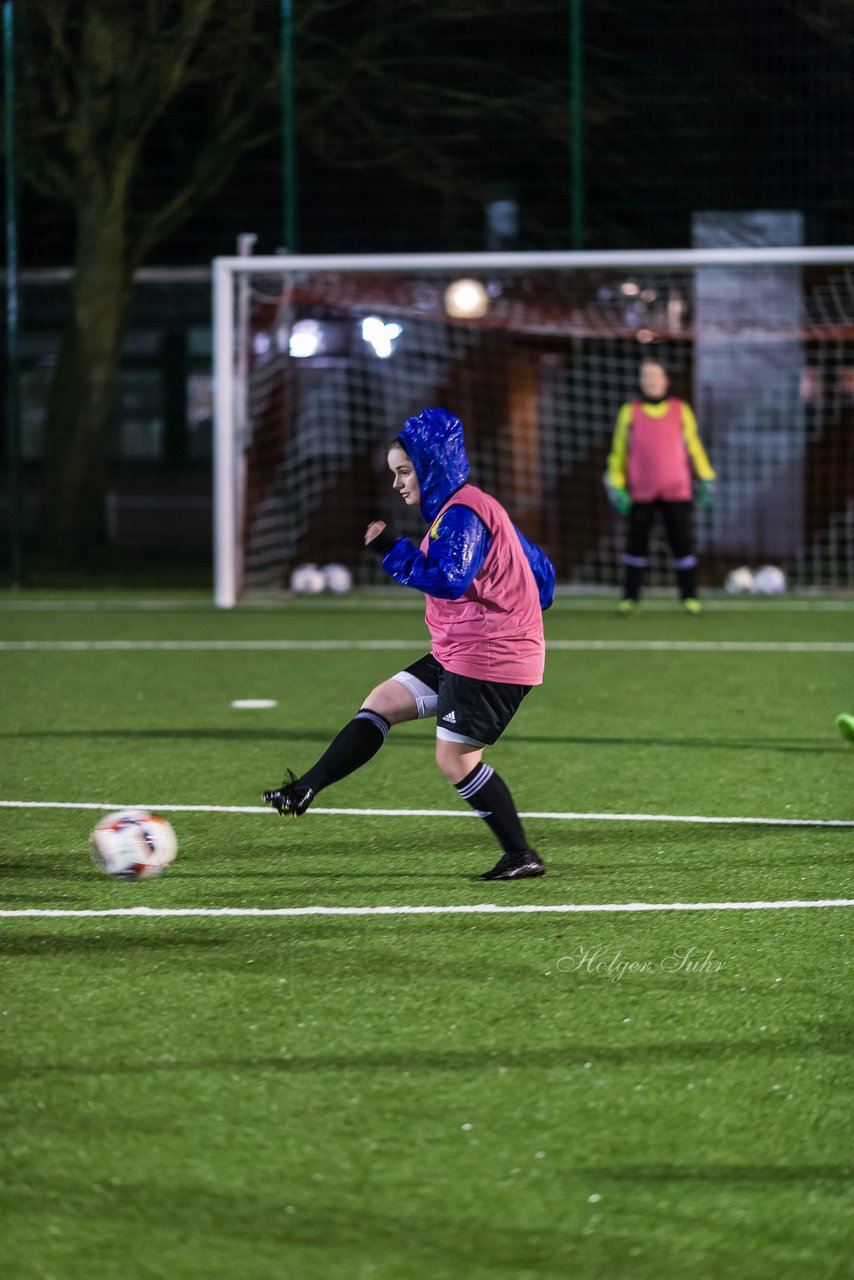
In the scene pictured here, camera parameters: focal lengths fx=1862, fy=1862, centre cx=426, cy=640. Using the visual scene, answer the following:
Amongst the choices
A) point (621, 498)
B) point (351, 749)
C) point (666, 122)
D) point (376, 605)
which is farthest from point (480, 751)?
point (666, 122)

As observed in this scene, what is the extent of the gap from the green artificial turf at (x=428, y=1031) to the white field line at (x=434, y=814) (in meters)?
0.05

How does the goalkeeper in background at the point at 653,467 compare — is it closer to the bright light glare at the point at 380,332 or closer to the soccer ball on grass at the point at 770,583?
the bright light glare at the point at 380,332

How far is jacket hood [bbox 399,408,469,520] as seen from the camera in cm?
541

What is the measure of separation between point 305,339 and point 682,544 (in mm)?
4907

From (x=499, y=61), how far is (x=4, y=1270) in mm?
15642

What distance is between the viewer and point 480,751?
5480 millimetres

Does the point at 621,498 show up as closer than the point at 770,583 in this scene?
Yes

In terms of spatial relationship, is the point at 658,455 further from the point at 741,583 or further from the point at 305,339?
the point at 305,339

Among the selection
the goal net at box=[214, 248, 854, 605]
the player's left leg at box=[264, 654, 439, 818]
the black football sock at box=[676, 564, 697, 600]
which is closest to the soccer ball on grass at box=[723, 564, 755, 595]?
the goal net at box=[214, 248, 854, 605]

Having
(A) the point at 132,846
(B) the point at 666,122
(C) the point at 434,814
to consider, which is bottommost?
(C) the point at 434,814

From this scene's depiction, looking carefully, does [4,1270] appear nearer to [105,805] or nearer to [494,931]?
[494,931]

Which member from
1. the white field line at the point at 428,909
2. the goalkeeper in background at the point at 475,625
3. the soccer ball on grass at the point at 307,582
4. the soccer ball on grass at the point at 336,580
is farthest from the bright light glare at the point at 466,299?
the white field line at the point at 428,909

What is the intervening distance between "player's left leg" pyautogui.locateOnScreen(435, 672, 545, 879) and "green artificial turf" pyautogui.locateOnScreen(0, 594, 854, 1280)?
16cm

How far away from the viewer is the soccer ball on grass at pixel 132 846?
213 inches
